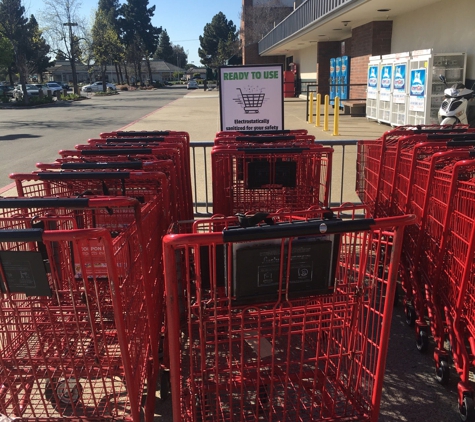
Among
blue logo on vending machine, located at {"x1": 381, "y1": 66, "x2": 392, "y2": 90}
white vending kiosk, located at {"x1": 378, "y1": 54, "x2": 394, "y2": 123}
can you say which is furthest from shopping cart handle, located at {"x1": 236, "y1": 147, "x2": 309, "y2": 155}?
blue logo on vending machine, located at {"x1": 381, "y1": 66, "x2": 392, "y2": 90}

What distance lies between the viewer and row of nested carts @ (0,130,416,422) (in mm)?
2037

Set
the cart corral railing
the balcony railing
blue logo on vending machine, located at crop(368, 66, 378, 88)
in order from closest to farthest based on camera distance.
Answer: the cart corral railing → the balcony railing → blue logo on vending machine, located at crop(368, 66, 378, 88)

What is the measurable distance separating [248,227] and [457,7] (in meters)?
13.1

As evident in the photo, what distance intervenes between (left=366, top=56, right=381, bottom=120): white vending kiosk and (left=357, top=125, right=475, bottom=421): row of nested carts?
12.5 meters

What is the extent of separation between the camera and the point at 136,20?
83.4 m

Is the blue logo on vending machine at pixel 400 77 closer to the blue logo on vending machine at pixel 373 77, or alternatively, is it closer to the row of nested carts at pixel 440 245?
the blue logo on vending machine at pixel 373 77

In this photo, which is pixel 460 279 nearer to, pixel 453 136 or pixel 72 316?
pixel 453 136

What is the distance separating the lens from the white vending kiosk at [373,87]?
1593cm

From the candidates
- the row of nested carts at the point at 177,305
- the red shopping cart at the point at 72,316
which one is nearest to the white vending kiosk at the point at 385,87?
the row of nested carts at the point at 177,305

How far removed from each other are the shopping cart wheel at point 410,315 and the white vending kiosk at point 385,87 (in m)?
12.3

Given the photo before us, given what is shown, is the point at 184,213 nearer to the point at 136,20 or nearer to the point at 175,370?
the point at 175,370

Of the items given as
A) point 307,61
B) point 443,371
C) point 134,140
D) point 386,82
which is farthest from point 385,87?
point 307,61

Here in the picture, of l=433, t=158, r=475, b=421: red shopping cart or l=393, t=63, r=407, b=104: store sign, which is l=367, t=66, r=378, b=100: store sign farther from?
l=433, t=158, r=475, b=421: red shopping cart

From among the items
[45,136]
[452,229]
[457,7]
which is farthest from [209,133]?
[452,229]
